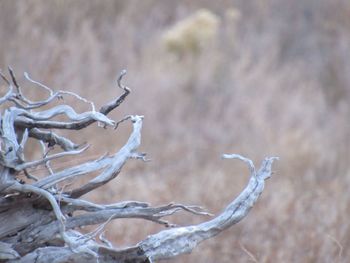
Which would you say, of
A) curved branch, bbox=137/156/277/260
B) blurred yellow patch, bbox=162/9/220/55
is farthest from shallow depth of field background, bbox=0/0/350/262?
curved branch, bbox=137/156/277/260

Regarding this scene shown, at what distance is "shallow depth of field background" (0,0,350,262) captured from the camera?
457 cm

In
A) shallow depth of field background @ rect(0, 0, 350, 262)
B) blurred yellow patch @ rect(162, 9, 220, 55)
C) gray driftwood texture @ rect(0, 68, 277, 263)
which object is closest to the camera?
gray driftwood texture @ rect(0, 68, 277, 263)

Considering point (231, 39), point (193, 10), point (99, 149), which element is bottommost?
point (99, 149)

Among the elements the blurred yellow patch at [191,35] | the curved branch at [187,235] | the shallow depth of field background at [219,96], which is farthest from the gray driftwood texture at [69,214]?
the blurred yellow patch at [191,35]

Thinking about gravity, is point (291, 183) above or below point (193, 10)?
below

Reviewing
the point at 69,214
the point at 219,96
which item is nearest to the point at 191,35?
the point at 219,96

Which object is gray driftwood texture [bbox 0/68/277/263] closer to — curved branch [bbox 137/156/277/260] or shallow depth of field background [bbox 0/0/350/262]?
curved branch [bbox 137/156/277/260]

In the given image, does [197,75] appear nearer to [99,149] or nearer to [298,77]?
[298,77]

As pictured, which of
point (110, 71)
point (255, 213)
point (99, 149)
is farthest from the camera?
point (110, 71)

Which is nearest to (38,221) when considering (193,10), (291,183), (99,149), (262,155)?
(99,149)

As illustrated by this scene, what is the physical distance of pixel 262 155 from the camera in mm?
6840

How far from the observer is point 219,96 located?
7961 mm

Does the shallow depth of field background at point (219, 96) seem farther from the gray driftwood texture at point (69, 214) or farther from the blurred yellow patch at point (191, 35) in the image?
the gray driftwood texture at point (69, 214)

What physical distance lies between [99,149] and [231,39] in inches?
161
